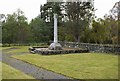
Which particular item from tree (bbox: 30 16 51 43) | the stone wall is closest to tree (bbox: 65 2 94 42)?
the stone wall

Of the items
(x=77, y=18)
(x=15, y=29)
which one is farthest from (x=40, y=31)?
(x=77, y=18)

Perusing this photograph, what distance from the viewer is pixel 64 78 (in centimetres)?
846

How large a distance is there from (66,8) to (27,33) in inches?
299

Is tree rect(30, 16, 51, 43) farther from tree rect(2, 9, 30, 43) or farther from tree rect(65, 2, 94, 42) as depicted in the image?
tree rect(65, 2, 94, 42)

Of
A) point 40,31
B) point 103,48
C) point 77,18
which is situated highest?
point 77,18

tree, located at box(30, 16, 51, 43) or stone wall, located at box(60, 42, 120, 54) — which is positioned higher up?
tree, located at box(30, 16, 51, 43)

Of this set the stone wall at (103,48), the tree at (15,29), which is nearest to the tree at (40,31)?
the tree at (15,29)

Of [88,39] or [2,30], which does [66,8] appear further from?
[2,30]

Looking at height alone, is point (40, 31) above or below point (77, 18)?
below

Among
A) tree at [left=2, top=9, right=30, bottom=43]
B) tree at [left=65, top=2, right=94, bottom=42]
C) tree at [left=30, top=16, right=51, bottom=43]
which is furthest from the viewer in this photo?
tree at [left=30, top=16, right=51, bottom=43]

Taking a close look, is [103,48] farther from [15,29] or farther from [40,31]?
[15,29]

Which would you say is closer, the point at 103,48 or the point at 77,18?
the point at 103,48

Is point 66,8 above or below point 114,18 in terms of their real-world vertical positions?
above

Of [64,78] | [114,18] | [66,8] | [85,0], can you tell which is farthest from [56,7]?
[64,78]
